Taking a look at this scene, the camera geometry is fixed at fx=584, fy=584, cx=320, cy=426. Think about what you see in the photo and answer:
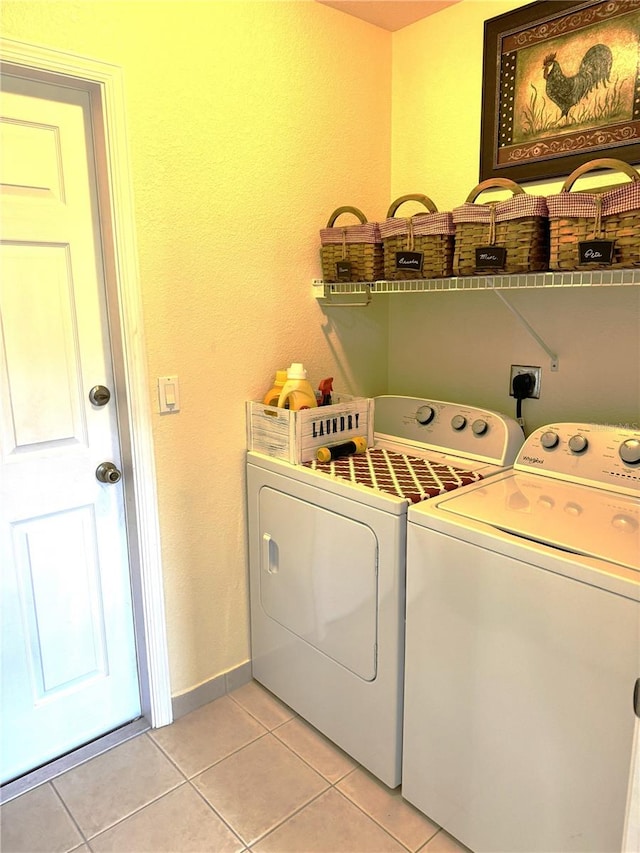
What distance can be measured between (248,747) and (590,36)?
97.7 inches

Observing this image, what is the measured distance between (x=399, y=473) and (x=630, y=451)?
2.14 ft

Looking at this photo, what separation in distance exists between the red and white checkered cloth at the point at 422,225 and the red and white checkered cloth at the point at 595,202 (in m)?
0.32

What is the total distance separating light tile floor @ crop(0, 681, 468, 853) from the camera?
160 centimetres

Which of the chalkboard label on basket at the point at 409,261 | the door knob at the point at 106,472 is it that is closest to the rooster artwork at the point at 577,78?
the chalkboard label on basket at the point at 409,261

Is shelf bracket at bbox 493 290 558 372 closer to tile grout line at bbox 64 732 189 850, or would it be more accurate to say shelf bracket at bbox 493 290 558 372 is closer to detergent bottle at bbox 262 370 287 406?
detergent bottle at bbox 262 370 287 406

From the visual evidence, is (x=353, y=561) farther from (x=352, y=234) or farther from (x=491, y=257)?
(x=352, y=234)

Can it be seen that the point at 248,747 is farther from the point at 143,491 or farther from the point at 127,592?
the point at 143,491

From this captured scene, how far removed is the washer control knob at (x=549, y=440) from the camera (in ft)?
5.84

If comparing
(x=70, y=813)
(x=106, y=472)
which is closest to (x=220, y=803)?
(x=70, y=813)

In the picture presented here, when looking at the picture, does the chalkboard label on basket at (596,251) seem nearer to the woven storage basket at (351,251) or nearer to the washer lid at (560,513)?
the washer lid at (560,513)

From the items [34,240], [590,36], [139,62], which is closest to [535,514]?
[590,36]

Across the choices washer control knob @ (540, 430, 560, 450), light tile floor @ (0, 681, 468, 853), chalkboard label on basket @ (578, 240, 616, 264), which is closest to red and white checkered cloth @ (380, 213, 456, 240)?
chalkboard label on basket @ (578, 240, 616, 264)

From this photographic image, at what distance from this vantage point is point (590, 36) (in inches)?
69.0

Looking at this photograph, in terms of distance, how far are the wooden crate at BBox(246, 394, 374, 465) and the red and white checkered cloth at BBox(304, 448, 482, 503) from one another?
72 millimetres
